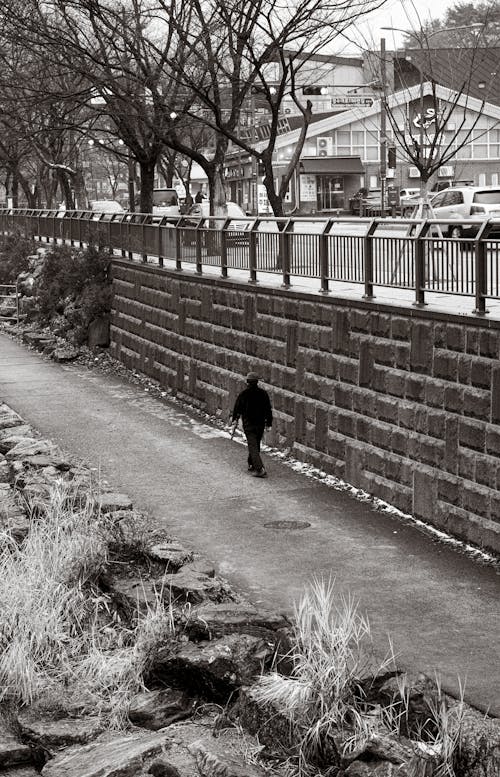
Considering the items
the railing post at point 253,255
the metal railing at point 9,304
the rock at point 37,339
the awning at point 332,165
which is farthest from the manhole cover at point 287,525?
the awning at point 332,165

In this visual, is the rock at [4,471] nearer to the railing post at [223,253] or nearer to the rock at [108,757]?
the railing post at [223,253]

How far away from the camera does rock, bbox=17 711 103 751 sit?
951cm

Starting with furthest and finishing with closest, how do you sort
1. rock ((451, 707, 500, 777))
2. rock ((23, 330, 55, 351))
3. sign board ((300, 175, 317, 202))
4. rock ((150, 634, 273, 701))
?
sign board ((300, 175, 317, 202)) → rock ((23, 330, 55, 351)) → rock ((150, 634, 273, 701)) → rock ((451, 707, 500, 777))

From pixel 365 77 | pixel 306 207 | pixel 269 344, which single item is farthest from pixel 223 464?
pixel 365 77

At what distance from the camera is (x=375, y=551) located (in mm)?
14398

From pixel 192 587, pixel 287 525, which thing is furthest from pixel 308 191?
pixel 192 587

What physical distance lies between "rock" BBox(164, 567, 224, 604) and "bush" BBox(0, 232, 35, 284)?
108ft

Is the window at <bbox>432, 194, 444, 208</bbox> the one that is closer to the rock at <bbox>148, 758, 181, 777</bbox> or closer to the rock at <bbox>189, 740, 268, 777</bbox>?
the rock at <bbox>189, 740, 268, 777</bbox>

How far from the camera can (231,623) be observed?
10531 mm

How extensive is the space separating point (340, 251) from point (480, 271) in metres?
4.34

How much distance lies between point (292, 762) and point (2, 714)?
97.2 inches

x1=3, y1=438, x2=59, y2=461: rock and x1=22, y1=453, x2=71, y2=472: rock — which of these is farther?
x1=3, y1=438, x2=59, y2=461: rock

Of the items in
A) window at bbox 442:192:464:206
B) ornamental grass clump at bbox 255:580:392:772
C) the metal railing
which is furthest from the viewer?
the metal railing

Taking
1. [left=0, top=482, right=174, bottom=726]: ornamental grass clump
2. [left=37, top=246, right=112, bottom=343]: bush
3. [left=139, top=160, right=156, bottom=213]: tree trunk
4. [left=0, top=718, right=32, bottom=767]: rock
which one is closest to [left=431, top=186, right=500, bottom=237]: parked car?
[left=139, top=160, right=156, bottom=213]: tree trunk
